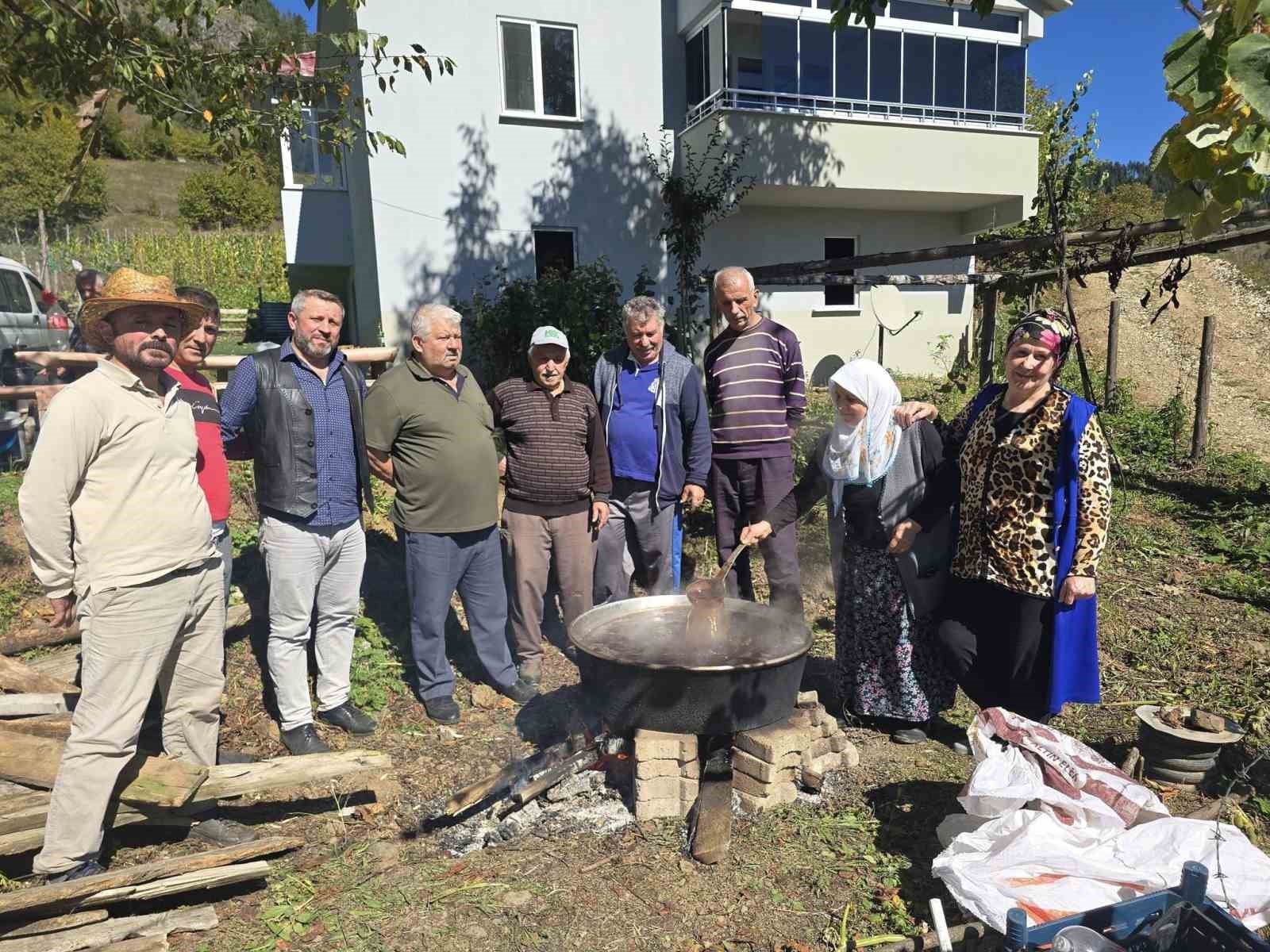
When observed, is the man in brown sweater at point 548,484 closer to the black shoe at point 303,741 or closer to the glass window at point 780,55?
the black shoe at point 303,741

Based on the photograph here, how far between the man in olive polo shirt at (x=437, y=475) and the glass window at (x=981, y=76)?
12.6 m

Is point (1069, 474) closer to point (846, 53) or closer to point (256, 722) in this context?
point (256, 722)

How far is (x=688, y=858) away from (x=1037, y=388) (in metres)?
2.36

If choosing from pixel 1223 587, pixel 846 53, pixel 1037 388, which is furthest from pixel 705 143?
pixel 1037 388

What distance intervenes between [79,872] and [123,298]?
78.5 inches

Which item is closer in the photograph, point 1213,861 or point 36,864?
point 1213,861

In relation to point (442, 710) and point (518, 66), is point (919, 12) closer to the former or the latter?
point (518, 66)

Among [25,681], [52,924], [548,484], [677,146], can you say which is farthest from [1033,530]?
[677,146]

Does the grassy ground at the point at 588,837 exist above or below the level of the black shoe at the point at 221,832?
below

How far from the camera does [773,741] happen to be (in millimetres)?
3566

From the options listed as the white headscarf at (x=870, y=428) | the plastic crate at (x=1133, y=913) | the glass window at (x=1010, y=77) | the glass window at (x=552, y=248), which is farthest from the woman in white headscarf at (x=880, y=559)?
the glass window at (x=1010, y=77)

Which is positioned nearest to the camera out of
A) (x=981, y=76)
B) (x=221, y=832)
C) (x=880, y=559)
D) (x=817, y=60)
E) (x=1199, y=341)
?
(x=221, y=832)

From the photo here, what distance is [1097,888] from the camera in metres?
2.59

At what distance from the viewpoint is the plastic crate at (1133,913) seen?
7.59 ft
